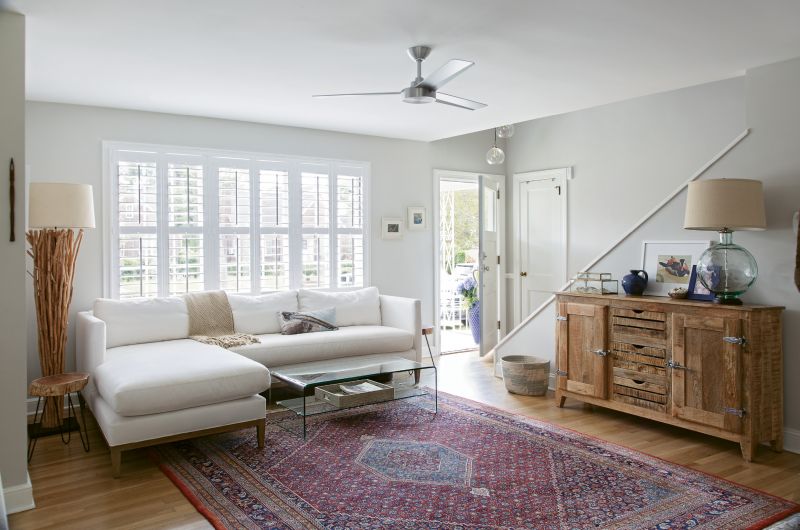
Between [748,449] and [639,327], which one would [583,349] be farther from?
[748,449]

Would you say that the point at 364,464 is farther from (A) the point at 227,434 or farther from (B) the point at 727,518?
(B) the point at 727,518

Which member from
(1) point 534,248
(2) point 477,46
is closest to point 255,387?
(2) point 477,46

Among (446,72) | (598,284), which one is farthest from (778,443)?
(446,72)

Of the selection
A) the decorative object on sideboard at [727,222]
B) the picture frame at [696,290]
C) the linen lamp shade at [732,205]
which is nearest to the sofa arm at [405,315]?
the picture frame at [696,290]

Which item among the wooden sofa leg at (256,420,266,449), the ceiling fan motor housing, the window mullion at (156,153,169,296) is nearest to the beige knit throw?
the window mullion at (156,153,169,296)

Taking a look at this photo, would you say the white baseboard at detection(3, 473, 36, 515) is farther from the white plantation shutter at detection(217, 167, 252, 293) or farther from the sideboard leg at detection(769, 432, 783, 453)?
the sideboard leg at detection(769, 432, 783, 453)

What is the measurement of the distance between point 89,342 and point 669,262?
4005 mm

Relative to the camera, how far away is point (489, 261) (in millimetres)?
Answer: 6926

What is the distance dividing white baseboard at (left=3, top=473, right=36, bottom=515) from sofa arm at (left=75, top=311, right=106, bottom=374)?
1.07 meters

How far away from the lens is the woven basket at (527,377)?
504 cm

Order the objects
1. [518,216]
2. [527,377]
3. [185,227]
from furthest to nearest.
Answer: [518,216] < [185,227] < [527,377]

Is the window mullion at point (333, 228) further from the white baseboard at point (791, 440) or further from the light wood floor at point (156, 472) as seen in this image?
the white baseboard at point (791, 440)

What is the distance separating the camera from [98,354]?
3.99 metres

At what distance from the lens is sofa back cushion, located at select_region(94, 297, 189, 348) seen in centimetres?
461
